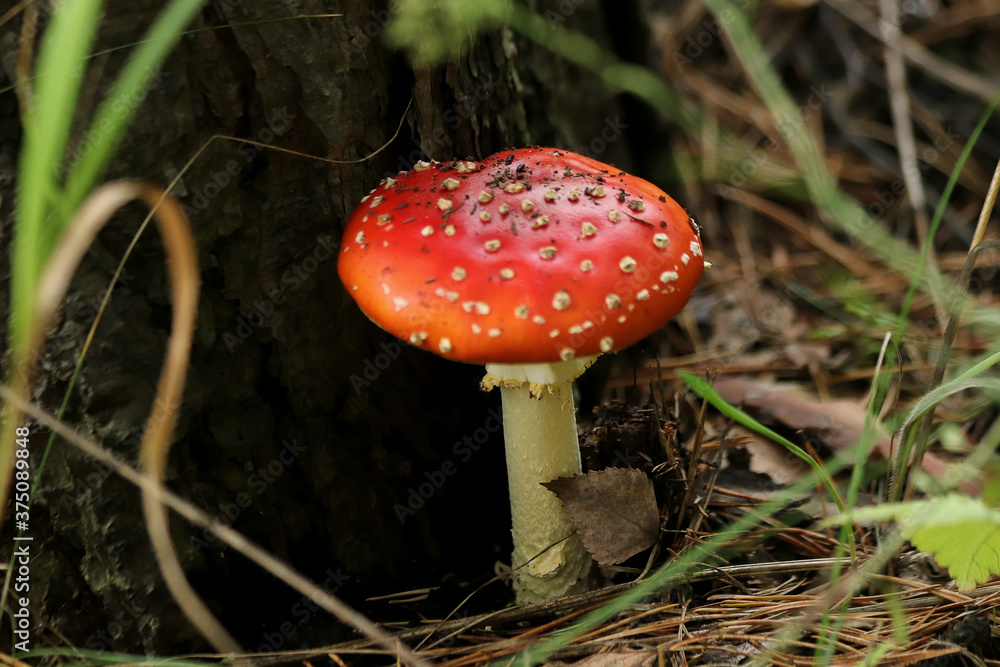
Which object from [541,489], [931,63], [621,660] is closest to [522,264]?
[541,489]

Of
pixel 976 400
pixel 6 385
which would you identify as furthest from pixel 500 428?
pixel 976 400

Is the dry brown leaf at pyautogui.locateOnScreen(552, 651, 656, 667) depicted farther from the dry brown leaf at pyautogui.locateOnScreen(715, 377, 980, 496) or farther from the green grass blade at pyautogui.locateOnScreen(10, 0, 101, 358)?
the green grass blade at pyautogui.locateOnScreen(10, 0, 101, 358)

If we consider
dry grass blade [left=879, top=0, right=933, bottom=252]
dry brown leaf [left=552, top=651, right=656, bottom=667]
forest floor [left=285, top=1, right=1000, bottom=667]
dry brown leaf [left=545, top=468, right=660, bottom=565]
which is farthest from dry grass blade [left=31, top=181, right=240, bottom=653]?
dry grass blade [left=879, top=0, right=933, bottom=252]

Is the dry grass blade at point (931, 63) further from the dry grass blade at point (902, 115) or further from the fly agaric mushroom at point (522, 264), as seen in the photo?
the fly agaric mushroom at point (522, 264)

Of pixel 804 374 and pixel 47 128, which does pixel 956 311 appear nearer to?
pixel 804 374

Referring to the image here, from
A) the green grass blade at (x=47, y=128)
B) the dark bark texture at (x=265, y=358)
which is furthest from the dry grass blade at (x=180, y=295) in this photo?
the dark bark texture at (x=265, y=358)

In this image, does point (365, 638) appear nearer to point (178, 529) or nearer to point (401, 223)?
point (178, 529)

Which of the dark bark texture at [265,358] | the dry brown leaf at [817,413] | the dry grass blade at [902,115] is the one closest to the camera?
the dark bark texture at [265,358]
